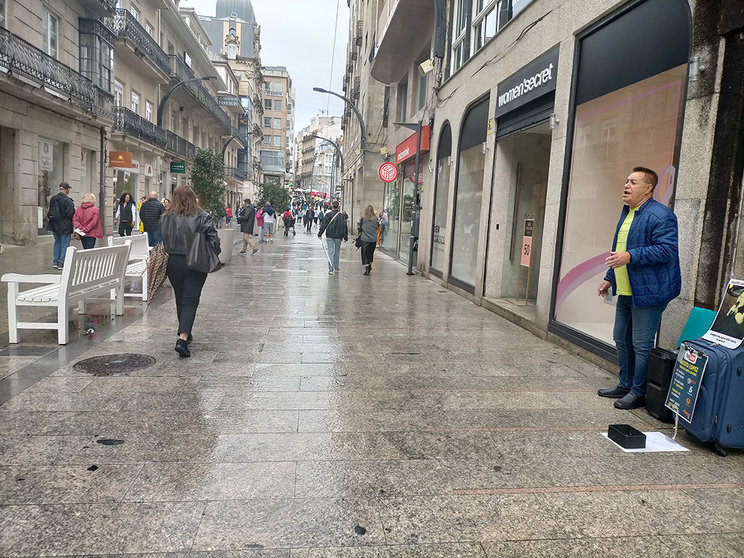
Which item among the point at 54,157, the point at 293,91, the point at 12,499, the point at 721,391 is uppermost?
the point at 293,91

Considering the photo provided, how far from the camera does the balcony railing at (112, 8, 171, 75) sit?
2388cm

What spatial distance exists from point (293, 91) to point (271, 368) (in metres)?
149

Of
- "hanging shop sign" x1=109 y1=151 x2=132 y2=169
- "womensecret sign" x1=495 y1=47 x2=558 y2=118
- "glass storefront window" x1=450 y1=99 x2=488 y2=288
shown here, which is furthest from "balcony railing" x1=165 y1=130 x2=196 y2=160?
"womensecret sign" x1=495 y1=47 x2=558 y2=118

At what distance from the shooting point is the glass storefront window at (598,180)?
5.91 meters

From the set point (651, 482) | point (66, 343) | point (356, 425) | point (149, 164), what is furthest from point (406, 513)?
point (149, 164)

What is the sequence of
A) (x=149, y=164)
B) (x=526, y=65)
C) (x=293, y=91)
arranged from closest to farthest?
1. (x=526, y=65)
2. (x=149, y=164)
3. (x=293, y=91)

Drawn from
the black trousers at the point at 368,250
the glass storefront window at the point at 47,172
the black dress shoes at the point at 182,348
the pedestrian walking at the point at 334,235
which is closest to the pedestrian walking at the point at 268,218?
the glass storefront window at the point at 47,172

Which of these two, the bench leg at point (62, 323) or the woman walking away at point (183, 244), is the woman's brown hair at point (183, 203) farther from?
the bench leg at point (62, 323)

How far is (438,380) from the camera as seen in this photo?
16.9ft

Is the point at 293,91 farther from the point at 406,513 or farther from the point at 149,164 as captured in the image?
the point at 406,513

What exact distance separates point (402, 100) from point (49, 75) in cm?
1164

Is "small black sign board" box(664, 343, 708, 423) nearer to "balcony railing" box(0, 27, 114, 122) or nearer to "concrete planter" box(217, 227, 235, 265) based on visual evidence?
"concrete planter" box(217, 227, 235, 265)

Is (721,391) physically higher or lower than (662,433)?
higher

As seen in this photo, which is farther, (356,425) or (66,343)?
(66,343)
